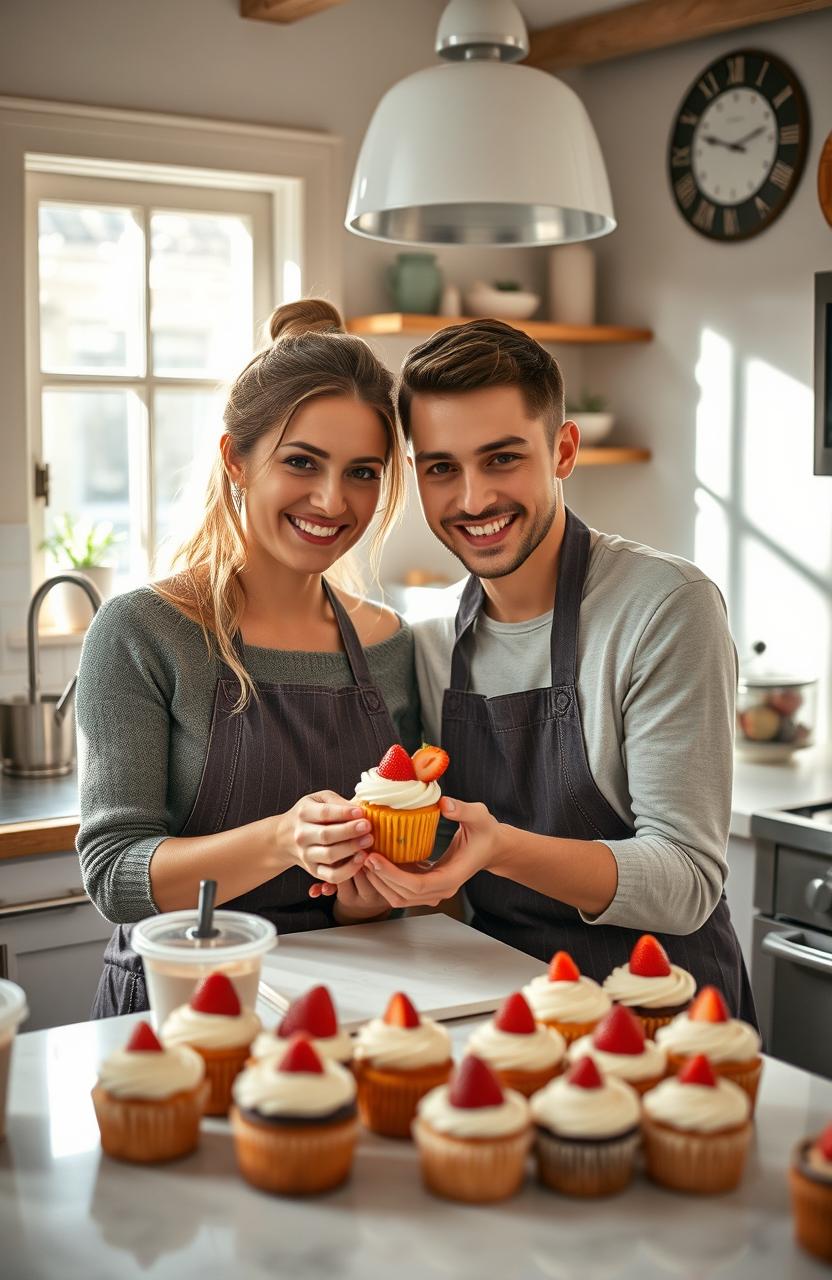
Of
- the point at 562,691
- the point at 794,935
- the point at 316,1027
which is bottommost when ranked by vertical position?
the point at 794,935

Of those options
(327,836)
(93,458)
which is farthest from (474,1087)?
(93,458)

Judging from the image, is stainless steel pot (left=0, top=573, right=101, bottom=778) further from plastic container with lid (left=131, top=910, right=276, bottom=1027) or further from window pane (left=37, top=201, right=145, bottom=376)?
plastic container with lid (left=131, top=910, right=276, bottom=1027)

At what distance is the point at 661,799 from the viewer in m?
1.80

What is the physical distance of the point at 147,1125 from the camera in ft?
3.70

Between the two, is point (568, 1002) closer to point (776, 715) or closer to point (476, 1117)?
point (476, 1117)

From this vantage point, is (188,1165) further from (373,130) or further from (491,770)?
(373,130)

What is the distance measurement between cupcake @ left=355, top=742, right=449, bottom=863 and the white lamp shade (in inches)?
31.5

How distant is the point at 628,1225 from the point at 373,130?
1.58 m

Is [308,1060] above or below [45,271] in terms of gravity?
below

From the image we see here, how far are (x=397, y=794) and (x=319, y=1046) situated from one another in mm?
478

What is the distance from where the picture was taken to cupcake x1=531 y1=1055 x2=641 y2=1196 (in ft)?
3.53

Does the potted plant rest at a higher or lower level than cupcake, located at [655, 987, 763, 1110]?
higher

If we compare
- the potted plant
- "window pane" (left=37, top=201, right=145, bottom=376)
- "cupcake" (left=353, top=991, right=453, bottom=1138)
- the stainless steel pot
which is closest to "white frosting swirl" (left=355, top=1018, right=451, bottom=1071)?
"cupcake" (left=353, top=991, right=453, bottom=1138)

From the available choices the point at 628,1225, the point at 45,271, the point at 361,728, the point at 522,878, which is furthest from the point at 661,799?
the point at 45,271
